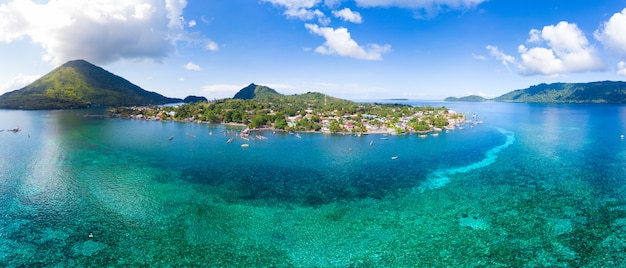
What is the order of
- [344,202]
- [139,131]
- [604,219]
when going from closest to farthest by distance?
[604,219]
[344,202]
[139,131]

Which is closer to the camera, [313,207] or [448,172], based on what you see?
[313,207]

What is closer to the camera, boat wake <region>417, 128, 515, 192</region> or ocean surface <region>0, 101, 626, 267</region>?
ocean surface <region>0, 101, 626, 267</region>

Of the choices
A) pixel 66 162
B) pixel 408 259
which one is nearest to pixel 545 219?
A: pixel 408 259

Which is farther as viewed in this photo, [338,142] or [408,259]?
[338,142]

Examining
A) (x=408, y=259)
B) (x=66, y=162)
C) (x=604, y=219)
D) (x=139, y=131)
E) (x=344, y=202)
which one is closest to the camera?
(x=408, y=259)

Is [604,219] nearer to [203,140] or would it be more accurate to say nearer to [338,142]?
[338,142]

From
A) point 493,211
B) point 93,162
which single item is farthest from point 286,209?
point 93,162

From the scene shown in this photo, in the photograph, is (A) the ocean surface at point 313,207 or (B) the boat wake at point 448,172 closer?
(A) the ocean surface at point 313,207
